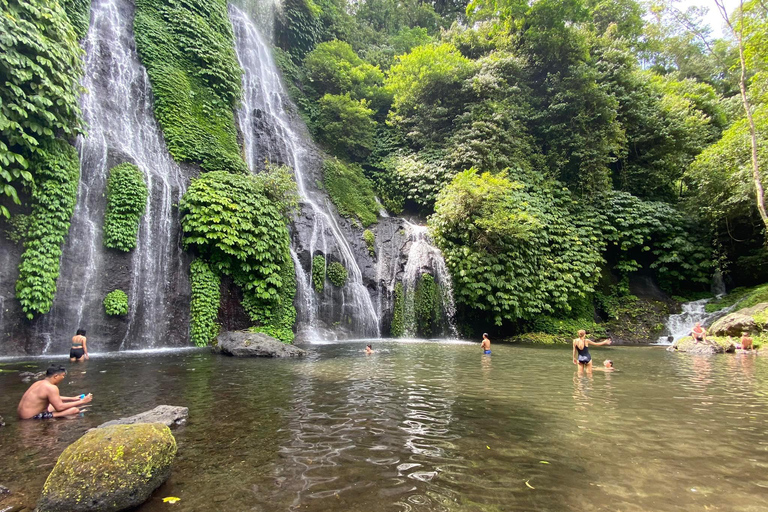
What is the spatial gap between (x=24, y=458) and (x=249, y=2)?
2866cm

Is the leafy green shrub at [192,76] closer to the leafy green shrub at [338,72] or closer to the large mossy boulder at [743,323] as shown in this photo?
the leafy green shrub at [338,72]

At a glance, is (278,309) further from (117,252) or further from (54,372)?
(54,372)

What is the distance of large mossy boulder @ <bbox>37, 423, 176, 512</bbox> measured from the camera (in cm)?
266

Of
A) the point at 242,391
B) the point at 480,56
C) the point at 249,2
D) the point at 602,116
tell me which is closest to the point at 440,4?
the point at 480,56

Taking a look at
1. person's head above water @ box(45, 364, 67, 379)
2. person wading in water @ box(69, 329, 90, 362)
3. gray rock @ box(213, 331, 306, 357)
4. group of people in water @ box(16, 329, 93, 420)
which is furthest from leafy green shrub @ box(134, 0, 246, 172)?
group of people in water @ box(16, 329, 93, 420)

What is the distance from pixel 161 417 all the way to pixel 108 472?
177 centimetres

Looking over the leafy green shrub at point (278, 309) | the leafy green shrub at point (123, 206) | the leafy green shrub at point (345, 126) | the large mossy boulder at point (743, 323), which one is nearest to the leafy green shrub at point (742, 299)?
the large mossy boulder at point (743, 323)

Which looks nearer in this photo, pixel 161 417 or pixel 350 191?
pixel 161 417

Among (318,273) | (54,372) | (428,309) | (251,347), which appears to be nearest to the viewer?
(54,372)

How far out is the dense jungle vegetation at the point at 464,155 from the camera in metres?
11.0

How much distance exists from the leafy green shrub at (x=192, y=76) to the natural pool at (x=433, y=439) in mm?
10207

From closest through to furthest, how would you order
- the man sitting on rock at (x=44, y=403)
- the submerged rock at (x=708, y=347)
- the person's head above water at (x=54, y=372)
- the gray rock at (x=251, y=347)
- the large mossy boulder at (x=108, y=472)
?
the large mossy boulder at (x=108, y=472) < the man sitting on rock at (x=44, y=403) < the person's head above water at (x=54, y=372) < the gray rock at (x=251, y=347) < the submerged rock at (x=708, y=347)

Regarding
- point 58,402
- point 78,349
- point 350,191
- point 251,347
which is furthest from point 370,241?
point 58,402

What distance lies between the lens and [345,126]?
75.7 feet
